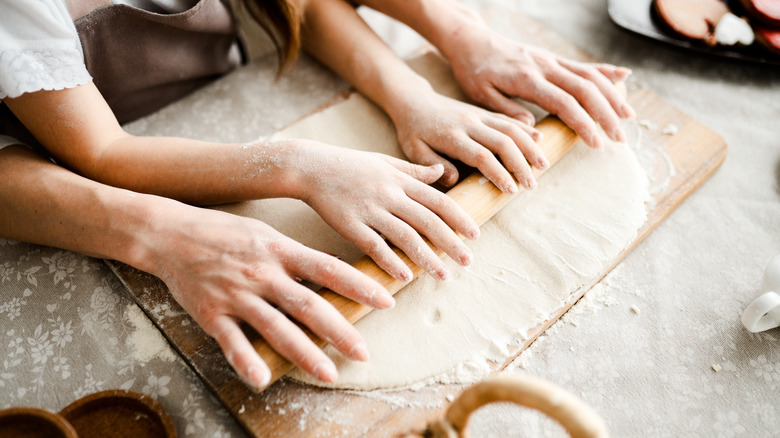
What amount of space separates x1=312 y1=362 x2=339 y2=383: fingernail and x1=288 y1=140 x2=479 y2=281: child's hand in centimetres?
15

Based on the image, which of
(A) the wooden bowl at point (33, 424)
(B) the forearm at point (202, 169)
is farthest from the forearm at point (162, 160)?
(A) the wooden bowl at point (33, 424)

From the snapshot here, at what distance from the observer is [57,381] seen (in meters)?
0.70

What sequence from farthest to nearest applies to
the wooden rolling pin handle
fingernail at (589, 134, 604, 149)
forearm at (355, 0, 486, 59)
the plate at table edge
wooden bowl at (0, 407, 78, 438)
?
the plate at table edge < forearm at (355, 0, 486, 59) < fingernail at (589, 134, 604, 149) < wooden bowl at (0, 407, 78, 438) < the wooden rolling pin handle

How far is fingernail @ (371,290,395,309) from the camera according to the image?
25.0 inches

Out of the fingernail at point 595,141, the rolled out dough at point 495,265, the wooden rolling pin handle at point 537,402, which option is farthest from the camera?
the fingernail at point 595,141

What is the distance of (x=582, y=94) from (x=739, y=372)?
49cm

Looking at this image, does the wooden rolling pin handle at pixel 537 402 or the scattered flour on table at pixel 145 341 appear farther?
the scattered flour on table at pixel 145 341

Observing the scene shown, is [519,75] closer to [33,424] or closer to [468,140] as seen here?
→ [468,140]

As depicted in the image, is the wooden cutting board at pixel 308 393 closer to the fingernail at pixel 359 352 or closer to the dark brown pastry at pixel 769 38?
the fingernail at pixel 359 352

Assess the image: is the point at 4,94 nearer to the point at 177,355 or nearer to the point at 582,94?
the point at 177,355

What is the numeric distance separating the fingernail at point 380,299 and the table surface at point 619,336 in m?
0.13

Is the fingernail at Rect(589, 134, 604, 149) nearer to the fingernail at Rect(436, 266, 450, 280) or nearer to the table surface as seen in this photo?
the table surface

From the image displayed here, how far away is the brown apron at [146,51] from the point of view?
769 millimetres

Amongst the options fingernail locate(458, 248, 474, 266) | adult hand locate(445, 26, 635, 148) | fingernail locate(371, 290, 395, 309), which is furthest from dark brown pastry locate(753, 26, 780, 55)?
fingernail locate(371, 290, 395, 309)
